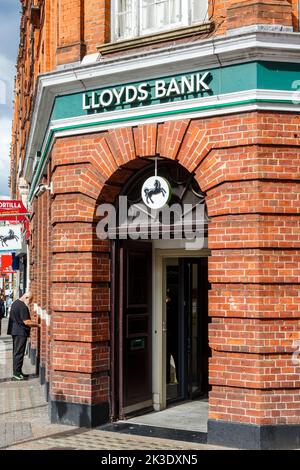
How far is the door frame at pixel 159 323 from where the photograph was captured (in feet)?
31.7

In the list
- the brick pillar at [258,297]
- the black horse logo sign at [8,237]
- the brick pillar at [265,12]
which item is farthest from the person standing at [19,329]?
the brick pillar at [265,12]

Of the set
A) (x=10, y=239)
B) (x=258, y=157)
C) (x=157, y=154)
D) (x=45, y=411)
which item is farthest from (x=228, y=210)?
(x=10, y=239)

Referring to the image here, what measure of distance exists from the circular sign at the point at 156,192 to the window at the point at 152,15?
2.11m

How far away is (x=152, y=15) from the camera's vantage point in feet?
29.3

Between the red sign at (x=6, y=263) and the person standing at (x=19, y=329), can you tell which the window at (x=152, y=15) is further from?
the red sign at (x=6, y=263)

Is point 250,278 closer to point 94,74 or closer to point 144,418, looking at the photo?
point 144,418

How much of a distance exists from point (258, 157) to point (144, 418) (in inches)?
164

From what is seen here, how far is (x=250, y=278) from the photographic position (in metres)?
7.46

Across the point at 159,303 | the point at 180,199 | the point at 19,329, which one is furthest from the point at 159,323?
the point at 19,329

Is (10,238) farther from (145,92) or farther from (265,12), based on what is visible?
(265,12)

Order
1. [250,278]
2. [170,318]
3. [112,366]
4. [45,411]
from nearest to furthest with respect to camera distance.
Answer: [250,278], [112,366], [45,411], [170,318]

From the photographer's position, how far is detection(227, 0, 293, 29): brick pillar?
757 cm

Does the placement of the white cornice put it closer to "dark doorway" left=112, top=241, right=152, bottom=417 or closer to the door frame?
"dark doorway" left=112, top=241, right=152, bottom=417

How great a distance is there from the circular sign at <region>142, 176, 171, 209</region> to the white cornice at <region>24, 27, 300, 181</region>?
140 cm
